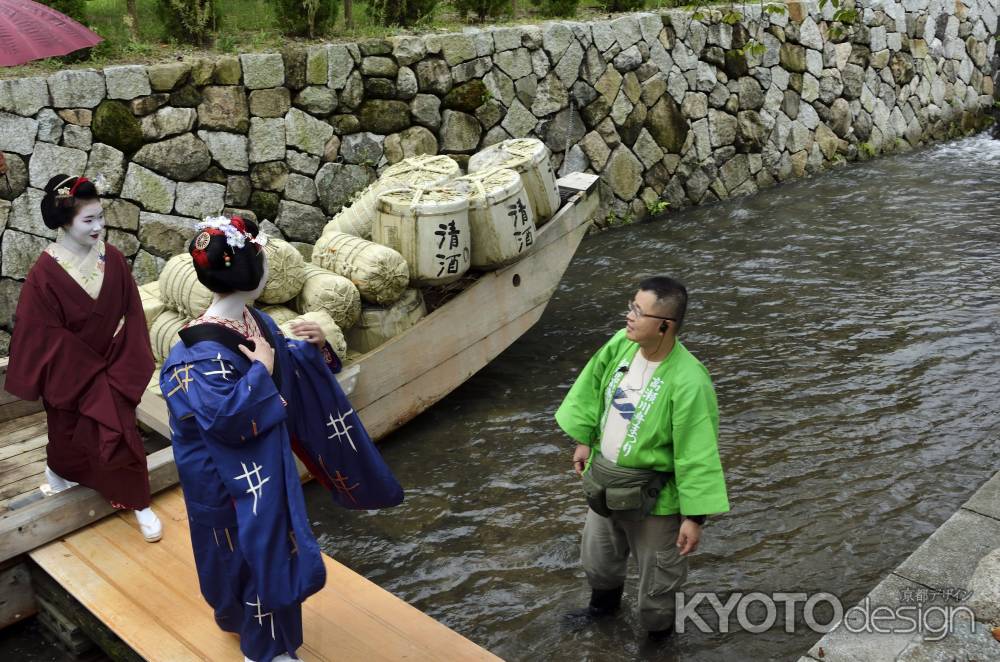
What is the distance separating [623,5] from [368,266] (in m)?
7.76

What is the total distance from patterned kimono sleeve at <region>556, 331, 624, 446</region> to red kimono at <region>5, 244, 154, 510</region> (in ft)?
7.36

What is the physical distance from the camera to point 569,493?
19.1 ft

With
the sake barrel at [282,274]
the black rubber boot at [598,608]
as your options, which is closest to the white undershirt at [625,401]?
the black rubber boot at [598,608]

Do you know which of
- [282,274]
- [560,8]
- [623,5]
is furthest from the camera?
[623,5]

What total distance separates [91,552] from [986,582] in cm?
417

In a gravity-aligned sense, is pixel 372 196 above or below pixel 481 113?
below

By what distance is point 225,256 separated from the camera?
3189 millimetres

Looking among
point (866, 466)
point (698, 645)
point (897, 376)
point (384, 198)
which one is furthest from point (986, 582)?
point (384, 198)

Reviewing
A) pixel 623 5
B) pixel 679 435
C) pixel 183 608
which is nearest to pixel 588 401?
pixel 679 435

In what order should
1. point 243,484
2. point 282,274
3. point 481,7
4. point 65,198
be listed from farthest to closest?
point 481,7 → point 282,274 → point 65,198 → point 243,484

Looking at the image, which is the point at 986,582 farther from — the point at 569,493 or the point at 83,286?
the point at 83,286

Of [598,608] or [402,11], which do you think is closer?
[598,608]

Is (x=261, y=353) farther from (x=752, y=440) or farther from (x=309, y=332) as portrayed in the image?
(x=752, y=440)

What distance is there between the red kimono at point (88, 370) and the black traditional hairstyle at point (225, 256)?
5.08ft
